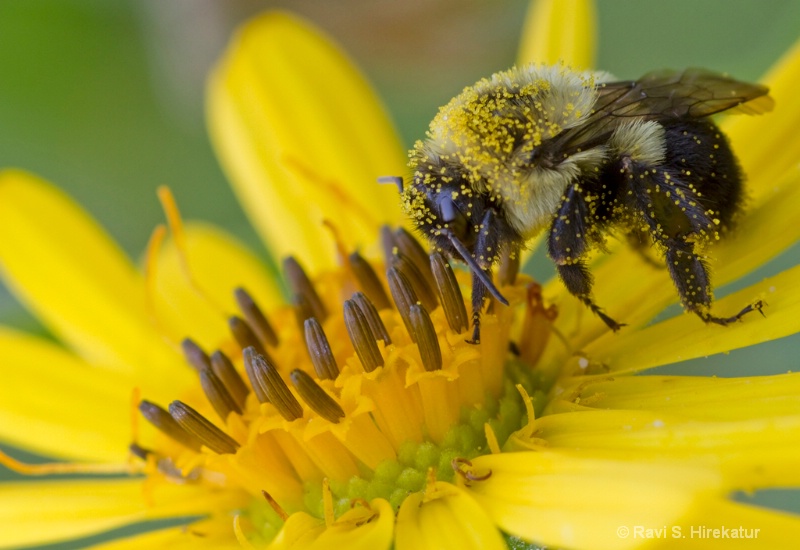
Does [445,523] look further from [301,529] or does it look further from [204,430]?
[204,430]

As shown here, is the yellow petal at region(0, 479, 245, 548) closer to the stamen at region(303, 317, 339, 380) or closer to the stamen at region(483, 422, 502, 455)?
the stamen at region(303, 317, 339, 380)

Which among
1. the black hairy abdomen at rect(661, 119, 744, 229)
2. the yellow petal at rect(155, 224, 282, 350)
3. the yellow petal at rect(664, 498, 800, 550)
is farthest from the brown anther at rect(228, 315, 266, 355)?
the yellow petal at rect(664, 498, 800, 550)

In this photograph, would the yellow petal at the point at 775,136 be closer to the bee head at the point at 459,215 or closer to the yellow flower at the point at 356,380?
the yellow flower at the point at 356,380

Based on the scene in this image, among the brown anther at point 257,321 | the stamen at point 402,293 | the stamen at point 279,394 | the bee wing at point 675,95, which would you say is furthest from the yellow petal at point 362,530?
the bee wing at point 675,95

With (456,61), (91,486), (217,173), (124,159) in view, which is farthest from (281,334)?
(124,159)

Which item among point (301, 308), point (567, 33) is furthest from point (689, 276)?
point (567, 33)

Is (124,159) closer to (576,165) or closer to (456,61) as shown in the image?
(456,61)
